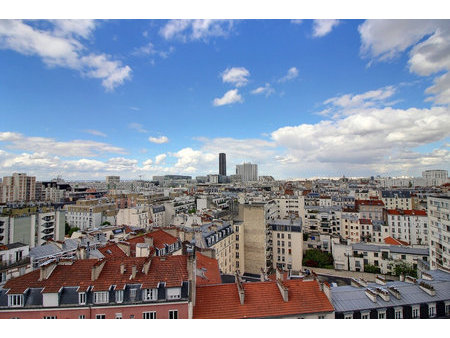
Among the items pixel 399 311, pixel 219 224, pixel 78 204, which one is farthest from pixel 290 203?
pixel 78 204

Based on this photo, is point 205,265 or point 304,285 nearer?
point 304,285

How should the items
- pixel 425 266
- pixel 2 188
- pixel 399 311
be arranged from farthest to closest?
1. pixel 2 188
2. pixel 425 266
3. pixel 399 311

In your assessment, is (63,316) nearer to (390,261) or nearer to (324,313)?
(324,313)

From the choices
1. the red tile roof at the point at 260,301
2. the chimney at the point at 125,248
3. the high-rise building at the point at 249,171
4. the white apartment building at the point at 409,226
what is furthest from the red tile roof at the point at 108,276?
the high-rise building at the point at 249,171

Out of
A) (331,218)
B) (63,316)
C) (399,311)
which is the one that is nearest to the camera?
(63,316)

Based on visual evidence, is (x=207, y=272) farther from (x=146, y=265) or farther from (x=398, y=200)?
(x=398, y=200)

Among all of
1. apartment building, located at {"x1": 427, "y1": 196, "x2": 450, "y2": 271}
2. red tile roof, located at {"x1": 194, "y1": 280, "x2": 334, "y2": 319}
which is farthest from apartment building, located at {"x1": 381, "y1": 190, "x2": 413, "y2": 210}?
red tile roof, located at {"x1": 194, "y1": 280, "x2": 334, "y2": 319}

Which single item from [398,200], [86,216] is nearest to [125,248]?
[86,216]
